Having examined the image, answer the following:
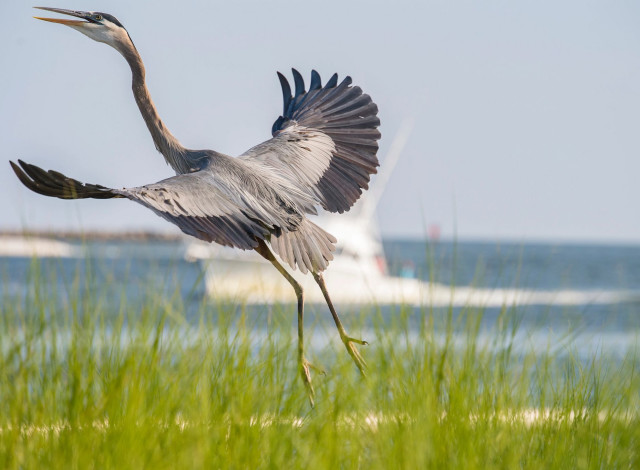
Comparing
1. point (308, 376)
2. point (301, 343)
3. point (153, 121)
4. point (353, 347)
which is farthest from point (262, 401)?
point (153, 121)

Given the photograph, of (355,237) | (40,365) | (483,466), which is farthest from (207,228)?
(355,237)

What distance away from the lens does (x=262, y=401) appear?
10.8 feet

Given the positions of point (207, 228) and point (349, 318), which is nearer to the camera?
point (207, 228)

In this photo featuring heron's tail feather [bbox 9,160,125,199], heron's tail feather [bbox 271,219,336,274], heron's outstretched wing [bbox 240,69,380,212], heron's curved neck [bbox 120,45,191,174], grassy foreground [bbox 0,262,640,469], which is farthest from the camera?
heron's outstretched wing [bbox 240,69,380,212]

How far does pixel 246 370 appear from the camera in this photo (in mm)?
3502

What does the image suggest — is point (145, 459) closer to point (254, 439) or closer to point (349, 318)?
point (254, 439)

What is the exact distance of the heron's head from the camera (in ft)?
15.2

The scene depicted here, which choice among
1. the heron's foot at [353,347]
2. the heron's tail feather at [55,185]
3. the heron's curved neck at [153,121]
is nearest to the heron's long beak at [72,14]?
the heron's curved neck at [153,121]

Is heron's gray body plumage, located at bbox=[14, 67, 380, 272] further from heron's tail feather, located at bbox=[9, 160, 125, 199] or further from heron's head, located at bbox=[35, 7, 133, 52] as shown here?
heron's head, located at bbox=[35, 7, 133, 52]

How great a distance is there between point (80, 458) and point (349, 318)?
1.74m

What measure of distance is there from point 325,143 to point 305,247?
1.18m

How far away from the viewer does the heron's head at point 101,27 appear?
4.63m

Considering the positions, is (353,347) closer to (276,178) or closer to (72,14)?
(276,178)

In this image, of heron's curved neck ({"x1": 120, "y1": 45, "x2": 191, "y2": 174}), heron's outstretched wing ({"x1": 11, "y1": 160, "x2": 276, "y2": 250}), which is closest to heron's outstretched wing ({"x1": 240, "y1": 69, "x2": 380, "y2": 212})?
heron's curved neck ({"x1": 120, "y1": 45, "x2": 191, "y2": 174})
